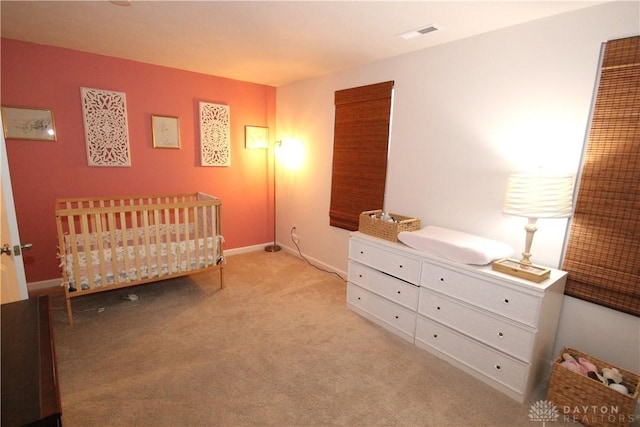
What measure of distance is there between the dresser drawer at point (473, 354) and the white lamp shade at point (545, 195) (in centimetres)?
87

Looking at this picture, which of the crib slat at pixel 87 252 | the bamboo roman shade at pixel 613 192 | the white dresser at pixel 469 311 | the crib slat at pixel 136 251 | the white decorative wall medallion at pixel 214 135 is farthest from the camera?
the white decorative wall medallion at pixel 214 135

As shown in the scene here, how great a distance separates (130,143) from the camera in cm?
329

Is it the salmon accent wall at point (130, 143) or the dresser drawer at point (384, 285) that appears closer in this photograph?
the dresser drawer at point (384, 285)

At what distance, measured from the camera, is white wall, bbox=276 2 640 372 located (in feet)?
5.97

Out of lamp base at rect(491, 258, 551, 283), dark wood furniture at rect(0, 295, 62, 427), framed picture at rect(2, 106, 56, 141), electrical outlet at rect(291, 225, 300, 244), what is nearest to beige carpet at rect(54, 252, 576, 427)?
lamp base at rect(491, 258, 551, 283)

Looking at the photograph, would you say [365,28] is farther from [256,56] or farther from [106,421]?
[106,421]

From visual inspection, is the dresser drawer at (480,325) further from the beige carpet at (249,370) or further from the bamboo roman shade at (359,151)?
the bamboo roman shade at (359,151)

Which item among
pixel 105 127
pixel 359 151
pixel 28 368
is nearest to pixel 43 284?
pixel 105 127

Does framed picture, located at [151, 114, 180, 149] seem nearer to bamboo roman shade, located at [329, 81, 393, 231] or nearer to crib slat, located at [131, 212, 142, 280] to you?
crib slat, located at [131, 212, 142, 280]

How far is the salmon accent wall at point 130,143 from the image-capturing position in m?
2.79

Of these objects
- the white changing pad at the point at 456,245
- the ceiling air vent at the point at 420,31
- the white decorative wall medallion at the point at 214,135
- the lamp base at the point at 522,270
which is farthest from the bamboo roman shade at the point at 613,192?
the white decorative wall medallion at the point at 214,135

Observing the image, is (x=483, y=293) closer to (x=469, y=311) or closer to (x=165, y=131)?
(x=469, y=311)

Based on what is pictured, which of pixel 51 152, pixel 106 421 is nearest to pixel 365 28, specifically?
pixel 106 421

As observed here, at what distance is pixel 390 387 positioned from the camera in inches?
74.8
